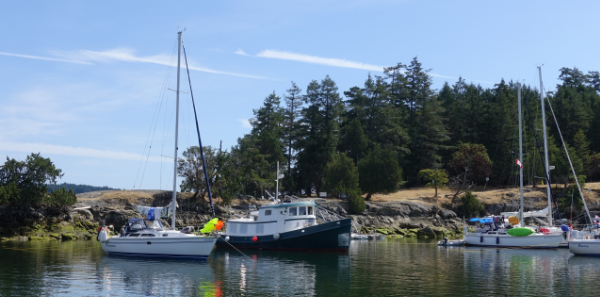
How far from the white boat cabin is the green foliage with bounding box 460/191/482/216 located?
30612 mm

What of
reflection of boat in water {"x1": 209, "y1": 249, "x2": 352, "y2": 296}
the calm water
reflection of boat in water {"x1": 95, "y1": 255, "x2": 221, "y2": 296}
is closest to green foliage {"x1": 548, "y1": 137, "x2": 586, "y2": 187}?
the calm water

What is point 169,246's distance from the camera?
29.2 m

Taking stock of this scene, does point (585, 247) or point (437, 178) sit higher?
point (437, 178)

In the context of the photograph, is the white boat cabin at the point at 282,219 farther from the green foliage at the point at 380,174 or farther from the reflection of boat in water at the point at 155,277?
the green foliage at the point at 380,174

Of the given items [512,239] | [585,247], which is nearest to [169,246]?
[512,239]

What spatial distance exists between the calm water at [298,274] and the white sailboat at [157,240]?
0.78 metres

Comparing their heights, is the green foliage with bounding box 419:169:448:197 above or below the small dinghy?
above

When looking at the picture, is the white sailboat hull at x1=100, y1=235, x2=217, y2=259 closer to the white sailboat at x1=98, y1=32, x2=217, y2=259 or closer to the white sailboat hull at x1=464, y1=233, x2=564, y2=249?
the white sailboat at x1=98, y1=32, x2=217, y2=259

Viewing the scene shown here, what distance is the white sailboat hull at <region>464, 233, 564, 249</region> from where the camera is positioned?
39.9 m

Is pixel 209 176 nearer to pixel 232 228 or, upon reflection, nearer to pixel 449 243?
pixel 232 228

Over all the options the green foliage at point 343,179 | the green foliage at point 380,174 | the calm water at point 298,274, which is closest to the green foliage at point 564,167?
the green foliage at point 380,174

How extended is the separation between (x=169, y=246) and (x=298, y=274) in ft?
28.8

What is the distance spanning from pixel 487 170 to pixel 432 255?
138 feet

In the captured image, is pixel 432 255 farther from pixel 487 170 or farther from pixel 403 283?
pixel 487 170
